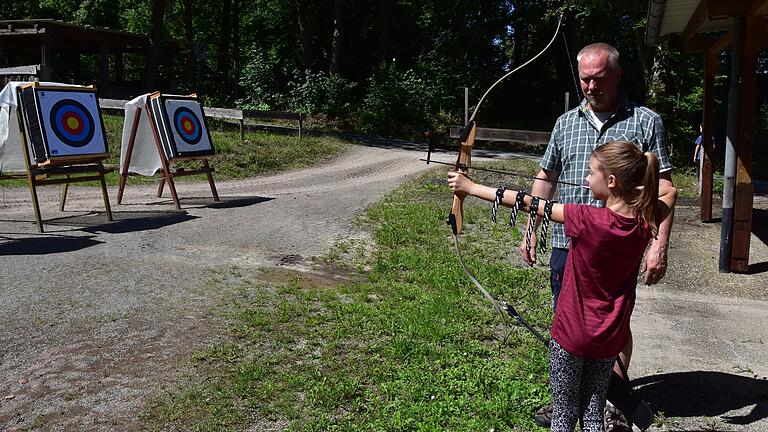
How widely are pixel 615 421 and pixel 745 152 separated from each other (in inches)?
214

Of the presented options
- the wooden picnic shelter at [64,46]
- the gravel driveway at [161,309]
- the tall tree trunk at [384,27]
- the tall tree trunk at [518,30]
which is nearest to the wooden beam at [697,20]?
the gravel driveway at [161,309]

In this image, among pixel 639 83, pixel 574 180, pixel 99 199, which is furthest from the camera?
pixel 639 83

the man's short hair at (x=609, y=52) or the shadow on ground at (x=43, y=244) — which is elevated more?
the man's short hair at (x=609, y=52)

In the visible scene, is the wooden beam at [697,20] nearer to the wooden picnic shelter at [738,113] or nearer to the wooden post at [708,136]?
the wooden picnic shelter at [738,113]

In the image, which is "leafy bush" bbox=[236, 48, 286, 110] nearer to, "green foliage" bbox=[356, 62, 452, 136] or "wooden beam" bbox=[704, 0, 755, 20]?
"green foliage" bbox=[356, 62, 452, 136]

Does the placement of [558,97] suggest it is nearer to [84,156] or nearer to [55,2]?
[55,2]


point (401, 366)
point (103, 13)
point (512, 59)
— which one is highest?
point (103, 13)

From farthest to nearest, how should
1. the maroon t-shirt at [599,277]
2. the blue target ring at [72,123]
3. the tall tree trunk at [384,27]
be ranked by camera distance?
the tall tree trunk at [384,27], the blue target ring at [72,123], the maroon t-shirt at [599,277]

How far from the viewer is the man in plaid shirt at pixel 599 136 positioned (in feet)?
11.1

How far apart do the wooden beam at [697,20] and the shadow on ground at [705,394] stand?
15.5 ft

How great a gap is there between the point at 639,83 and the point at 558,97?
338 centimetres

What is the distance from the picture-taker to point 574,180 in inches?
145

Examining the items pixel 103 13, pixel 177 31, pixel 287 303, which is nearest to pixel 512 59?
pixel 103 13

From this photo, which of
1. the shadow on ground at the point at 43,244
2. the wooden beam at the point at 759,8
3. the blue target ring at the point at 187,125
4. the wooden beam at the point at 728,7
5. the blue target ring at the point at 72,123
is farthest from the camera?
the blue target ring at the point at 187,125
